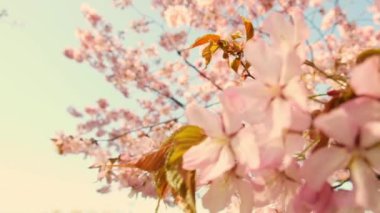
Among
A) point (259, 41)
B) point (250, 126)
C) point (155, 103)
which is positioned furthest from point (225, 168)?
point (155, 103)

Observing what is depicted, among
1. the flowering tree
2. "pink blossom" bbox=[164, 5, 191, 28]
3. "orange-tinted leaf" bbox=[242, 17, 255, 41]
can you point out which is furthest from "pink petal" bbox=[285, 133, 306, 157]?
"pink blossom" bbox=[164, 5, 191, 28]

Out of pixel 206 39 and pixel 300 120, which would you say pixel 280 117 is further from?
pixel 206 39

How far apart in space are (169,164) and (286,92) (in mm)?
186

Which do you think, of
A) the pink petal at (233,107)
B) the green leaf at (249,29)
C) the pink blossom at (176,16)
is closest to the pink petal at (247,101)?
the pink petal at (233,107)

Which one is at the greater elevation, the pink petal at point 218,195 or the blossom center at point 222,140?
the blossom center at point 222,140

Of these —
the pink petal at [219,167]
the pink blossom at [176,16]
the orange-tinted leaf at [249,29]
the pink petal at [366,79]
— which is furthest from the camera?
the pink blossom at [176,16]

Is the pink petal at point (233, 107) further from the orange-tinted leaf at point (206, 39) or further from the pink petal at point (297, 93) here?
the orange-tinted leaf at point (206, 39)

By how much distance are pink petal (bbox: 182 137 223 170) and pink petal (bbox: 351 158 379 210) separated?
174 millimetres

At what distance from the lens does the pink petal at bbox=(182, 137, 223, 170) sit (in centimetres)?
63

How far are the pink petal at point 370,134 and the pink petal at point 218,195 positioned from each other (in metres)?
0.19

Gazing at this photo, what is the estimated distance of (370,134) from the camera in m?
0.56

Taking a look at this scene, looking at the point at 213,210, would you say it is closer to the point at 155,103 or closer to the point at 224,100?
the point at 224,100

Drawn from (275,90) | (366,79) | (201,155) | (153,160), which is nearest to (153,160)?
(153,160)

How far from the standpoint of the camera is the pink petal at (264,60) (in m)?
0.63
